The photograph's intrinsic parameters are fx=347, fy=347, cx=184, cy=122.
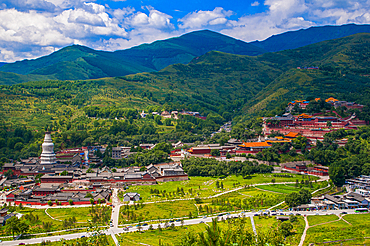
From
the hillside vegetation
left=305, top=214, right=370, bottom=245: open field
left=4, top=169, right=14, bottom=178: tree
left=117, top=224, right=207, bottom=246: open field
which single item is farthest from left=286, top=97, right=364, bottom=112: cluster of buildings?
left=4, top=169, right=14, bottom=178: tree

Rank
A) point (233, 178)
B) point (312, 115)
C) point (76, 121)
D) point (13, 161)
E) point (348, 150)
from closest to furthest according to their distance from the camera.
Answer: point (233, 178) < point (348, 150) < point (13, 161) < point (312, 115) < point (76, 121)

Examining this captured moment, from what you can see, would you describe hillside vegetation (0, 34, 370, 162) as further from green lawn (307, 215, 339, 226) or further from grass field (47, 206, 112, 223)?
green lawn (307, 215, 339, 226)

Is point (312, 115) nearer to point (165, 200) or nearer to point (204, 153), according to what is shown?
point (204, 153)

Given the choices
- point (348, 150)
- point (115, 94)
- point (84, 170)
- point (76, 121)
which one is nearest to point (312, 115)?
point (348, 150)

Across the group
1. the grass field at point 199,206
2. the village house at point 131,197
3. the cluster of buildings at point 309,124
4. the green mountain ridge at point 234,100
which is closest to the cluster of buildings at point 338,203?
the grass field at point 199,206

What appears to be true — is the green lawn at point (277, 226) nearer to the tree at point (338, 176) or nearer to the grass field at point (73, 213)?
the tree at point (338, 176)

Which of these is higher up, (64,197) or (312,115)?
(312,115)
